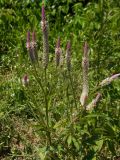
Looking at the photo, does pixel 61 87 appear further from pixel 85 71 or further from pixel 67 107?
pixel 85 71

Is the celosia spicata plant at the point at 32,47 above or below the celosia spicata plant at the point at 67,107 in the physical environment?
above

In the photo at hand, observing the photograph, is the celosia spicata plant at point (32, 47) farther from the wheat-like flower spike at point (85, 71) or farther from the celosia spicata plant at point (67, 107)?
the wheat-like flower spike at point (85, 71)

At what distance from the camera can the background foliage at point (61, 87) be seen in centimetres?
271

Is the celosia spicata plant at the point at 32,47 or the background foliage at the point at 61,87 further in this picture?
the background foliage at the point at 61,87

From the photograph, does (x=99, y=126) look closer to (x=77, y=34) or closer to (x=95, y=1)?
(x=77, y=34)

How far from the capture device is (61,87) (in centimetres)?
332

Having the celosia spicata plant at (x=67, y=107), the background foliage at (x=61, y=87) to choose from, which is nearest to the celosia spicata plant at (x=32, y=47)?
the celosia spicata plant at (x=67, y=107)

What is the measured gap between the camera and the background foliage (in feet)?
8.87

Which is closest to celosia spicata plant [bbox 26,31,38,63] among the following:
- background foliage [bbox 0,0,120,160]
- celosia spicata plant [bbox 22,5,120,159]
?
celosia spicata plant [bbox 22,5,120,159]

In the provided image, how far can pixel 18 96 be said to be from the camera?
3.84 m

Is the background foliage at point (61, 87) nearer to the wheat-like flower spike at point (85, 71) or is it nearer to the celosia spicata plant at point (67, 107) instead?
the celosia spicata plant at point (67, 107)

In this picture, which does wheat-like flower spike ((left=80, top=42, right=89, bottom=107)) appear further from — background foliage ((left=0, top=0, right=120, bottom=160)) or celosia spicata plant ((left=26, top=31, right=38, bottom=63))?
celosia spicata plant ((left=26, top=31, right=38, bottom=63))

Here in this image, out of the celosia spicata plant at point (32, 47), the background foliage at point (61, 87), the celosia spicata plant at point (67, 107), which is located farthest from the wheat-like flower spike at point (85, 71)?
the celosia spicata plant at point (32, 47)

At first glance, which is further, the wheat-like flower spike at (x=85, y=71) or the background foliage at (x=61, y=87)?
the background foliage at (x=61, y=87)
